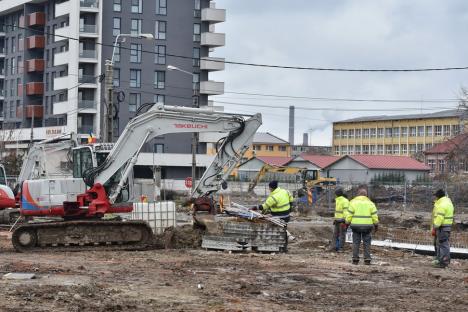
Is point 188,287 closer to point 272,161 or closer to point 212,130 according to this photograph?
point 212,130

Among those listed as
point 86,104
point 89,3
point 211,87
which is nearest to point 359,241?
point 86,104

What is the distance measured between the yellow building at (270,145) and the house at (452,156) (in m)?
37.9

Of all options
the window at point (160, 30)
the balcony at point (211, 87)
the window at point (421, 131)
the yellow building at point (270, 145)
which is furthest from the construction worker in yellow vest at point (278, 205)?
the yellow building at point (270, 145)

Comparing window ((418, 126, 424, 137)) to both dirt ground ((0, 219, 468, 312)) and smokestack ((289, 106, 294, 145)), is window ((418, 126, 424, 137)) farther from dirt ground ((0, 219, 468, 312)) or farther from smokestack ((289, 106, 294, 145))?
dirt ground ((0, 219, 468, 312))

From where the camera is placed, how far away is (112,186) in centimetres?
2219

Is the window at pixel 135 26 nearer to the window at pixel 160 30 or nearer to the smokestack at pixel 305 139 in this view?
the window at pixel 160 30

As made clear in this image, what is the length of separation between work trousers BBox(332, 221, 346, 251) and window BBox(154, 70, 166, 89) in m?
59.4

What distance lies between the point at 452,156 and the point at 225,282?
200 ft

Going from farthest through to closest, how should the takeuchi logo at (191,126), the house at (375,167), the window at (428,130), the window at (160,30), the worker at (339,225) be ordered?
the window at (428,130) → the house at (375,167) → the window at (160,30) → the worker at (339,225) → the takeuchi logo at (191,126)

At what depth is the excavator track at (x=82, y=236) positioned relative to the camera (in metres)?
20.8

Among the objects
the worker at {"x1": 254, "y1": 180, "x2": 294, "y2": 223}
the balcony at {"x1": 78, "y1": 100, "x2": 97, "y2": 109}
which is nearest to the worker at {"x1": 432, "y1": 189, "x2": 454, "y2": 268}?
the worker at {"x1": 254, "y1": 180, "x2": 294, "y2": 223}

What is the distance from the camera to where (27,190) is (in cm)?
2286

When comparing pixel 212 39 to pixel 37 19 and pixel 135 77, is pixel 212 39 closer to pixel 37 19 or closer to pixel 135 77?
pixel 135 77

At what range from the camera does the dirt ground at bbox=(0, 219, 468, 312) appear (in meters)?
12.3
